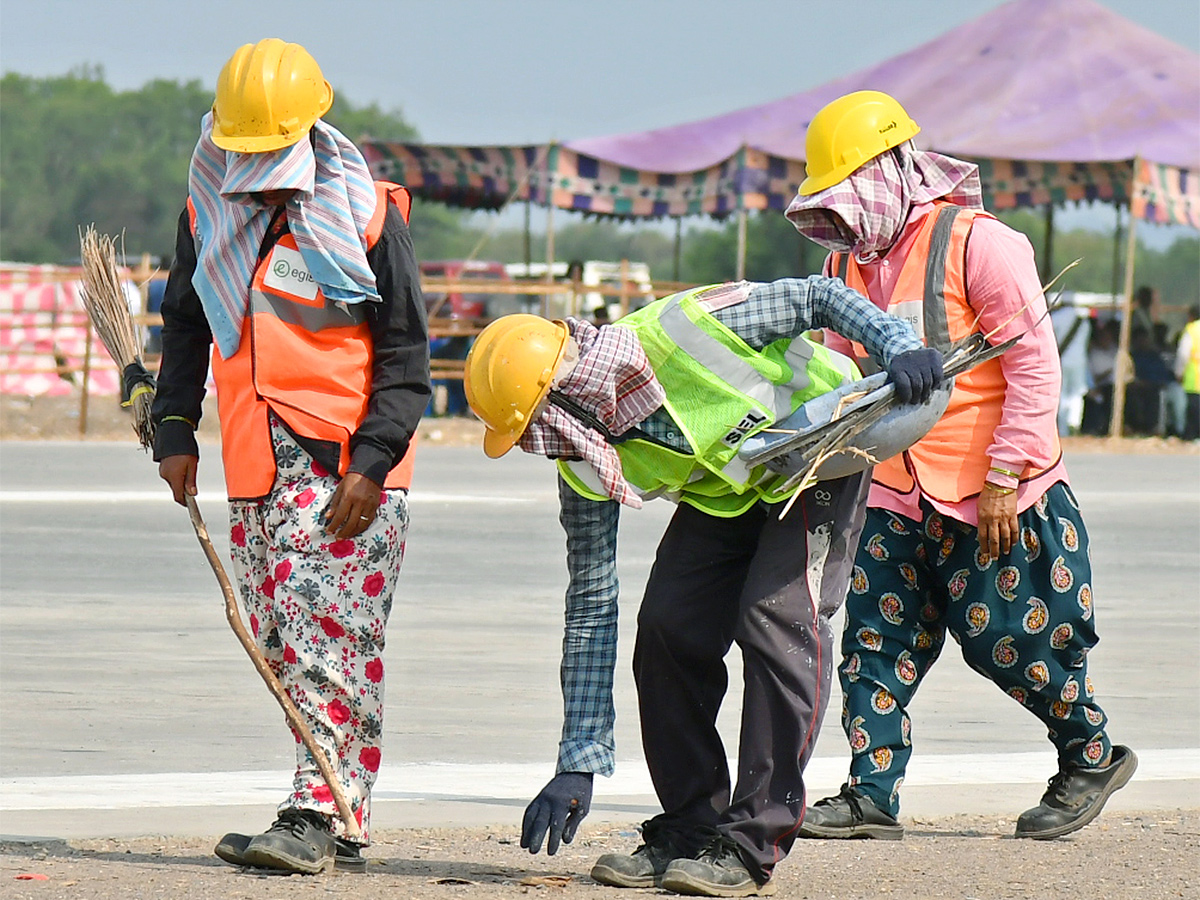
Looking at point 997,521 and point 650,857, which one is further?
point 997,521

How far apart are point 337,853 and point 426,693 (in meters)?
2.73

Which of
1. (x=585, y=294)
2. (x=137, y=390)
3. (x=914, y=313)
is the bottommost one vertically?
(x=585, y=294)

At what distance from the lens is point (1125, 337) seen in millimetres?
23406

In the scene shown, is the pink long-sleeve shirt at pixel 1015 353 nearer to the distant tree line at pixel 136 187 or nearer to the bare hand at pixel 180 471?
the bare hand at pixel 180 471

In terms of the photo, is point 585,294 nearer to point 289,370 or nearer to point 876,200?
point 876,200

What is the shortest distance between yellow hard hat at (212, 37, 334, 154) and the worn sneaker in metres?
1.53

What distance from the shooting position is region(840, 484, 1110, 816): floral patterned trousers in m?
5.46

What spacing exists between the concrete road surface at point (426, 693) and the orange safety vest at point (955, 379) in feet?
3.19

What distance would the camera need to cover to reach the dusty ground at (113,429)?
75.3ft

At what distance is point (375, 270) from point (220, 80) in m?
0.57

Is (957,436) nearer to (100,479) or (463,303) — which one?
(100,479)

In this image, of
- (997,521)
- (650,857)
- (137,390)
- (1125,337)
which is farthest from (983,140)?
(650,857)

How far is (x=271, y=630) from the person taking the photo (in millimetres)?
5082

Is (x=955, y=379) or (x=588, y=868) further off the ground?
(x=955, y=379)
